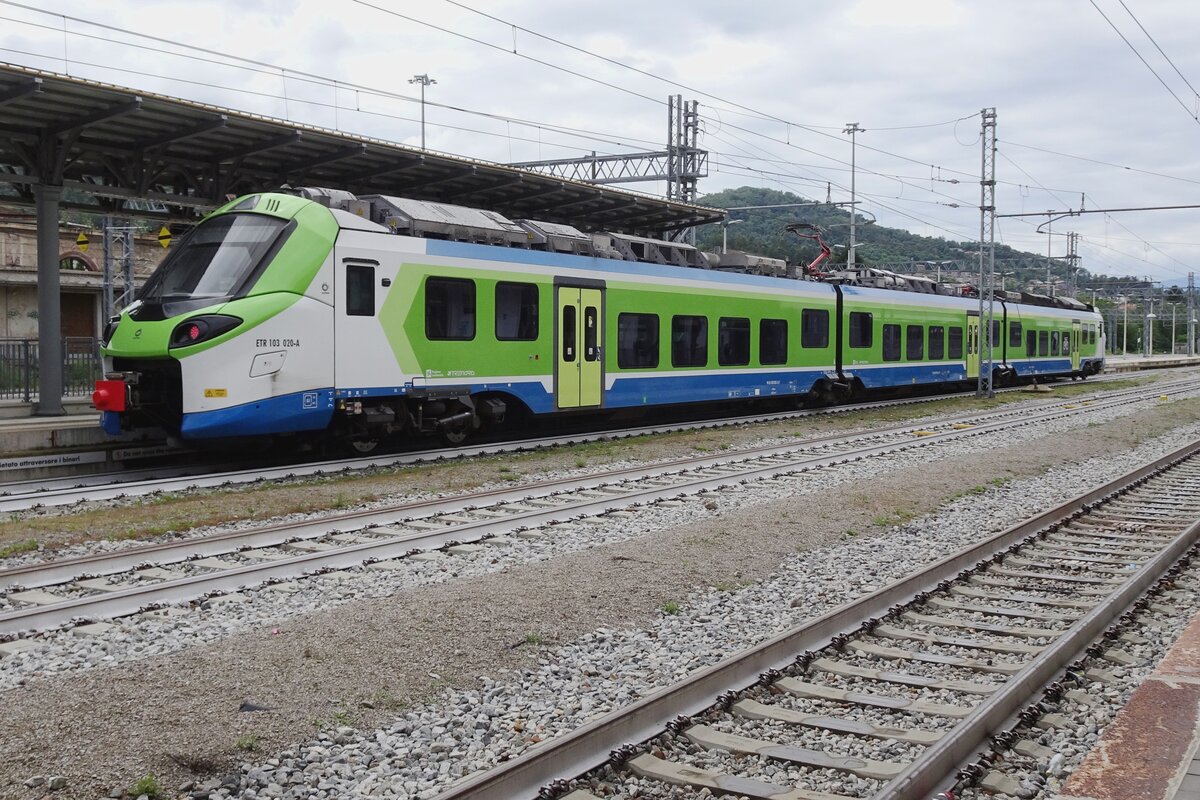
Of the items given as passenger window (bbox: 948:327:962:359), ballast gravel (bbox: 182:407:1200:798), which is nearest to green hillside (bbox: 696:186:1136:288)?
passenger window (bbox: 948:327:962:359)

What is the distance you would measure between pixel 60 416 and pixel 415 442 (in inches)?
234

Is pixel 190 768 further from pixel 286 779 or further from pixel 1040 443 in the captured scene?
pixel 1040 443

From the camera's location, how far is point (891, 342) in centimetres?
2797

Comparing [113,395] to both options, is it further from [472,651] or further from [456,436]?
[472,651]

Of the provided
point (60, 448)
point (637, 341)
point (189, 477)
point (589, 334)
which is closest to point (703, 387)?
point (637, 341)

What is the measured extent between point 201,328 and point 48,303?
6776mm

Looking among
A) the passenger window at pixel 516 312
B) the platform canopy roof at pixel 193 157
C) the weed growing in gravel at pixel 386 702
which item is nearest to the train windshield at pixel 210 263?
the platform canopy roof at pixel 193 157

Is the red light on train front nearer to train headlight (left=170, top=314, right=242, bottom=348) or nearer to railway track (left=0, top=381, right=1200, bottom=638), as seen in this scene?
train headlight (left=170, top=314, right=242, bottom=348)

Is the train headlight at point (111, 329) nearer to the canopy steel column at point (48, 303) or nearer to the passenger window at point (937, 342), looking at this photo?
the canopy steel column at point (48, 303)

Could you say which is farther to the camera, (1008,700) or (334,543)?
(334,543)

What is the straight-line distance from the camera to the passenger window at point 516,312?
52.9 ft

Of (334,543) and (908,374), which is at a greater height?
(908,374)

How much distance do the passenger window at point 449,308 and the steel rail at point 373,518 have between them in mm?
3277

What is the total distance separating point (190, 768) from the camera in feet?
15.0
